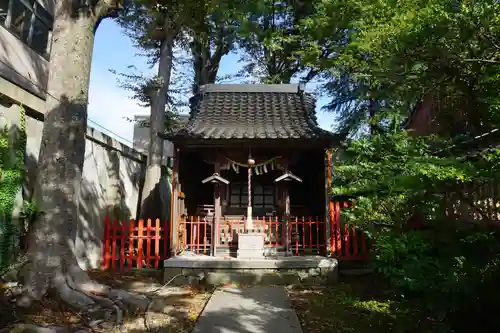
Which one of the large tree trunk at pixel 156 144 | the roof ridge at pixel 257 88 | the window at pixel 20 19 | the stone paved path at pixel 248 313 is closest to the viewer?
the stone paved path at pixel 248 313

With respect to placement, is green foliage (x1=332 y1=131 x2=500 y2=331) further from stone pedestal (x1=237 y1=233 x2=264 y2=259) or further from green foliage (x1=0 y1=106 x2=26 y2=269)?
green foliage (x1=0 y1=106 x2=26 y2=269)

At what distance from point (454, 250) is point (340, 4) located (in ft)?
15.8

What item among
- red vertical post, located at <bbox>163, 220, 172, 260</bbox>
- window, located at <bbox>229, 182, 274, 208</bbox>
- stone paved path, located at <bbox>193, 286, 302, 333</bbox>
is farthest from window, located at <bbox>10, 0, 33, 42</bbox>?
stone paved path, located at <bbox>193, 286, 302, 333</bbox>

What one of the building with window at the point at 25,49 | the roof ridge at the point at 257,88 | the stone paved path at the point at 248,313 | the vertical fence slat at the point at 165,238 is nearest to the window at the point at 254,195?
the vertical fence slat at the point at 165,238

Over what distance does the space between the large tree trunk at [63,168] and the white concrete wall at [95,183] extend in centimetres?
199

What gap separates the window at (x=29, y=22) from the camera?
9.30m

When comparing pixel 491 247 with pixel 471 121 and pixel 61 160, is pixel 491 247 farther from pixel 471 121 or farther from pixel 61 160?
pixel 61 160

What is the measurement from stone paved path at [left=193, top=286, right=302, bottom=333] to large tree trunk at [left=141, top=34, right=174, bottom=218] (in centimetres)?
607

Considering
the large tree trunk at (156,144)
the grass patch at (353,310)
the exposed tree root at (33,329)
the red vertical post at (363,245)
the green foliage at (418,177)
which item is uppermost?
the large tree trunk at (156,144)

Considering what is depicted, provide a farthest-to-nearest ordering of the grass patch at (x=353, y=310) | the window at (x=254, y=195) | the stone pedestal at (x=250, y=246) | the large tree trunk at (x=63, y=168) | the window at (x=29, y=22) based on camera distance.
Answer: the window at (x=254, y=195)
the window at (x=29, y=22)
the stone pedestal at (x=250, y=246)
the large tree trunk at (x=63, y=168)
the grass patch at (x=353, y=310)

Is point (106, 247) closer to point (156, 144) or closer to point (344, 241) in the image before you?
point (156, 144)

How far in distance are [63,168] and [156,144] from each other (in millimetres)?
7711

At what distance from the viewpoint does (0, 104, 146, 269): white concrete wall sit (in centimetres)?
780

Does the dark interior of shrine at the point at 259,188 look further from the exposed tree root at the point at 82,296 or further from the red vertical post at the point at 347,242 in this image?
the exposed tree root at the point at 82,296
